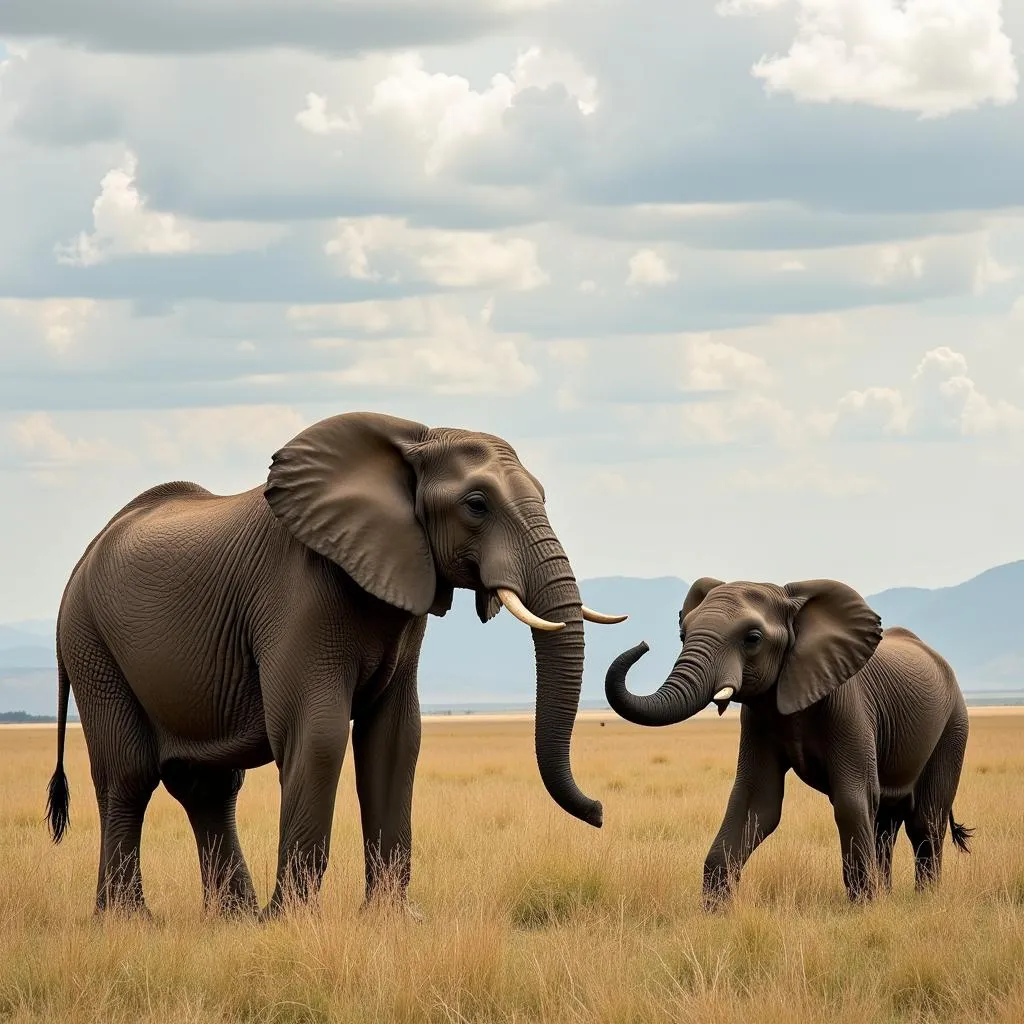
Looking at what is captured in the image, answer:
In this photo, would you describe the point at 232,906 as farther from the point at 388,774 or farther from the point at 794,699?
the point at 794,699

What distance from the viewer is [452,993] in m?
8.28

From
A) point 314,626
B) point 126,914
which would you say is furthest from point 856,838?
point 126,914

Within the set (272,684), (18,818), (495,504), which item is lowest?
(18,818)

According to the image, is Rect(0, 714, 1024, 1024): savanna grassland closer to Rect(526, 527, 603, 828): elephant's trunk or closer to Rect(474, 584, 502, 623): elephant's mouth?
Rect(526, 527, 603, 828): elephant's trunk

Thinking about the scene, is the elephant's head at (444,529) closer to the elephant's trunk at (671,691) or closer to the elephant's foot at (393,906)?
the elephant's trunk at (671,691)

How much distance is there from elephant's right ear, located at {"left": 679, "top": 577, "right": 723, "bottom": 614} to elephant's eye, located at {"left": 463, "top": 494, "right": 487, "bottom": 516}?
8.45 feet

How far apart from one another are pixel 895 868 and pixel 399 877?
5.11 metres

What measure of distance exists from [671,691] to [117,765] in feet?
11.2

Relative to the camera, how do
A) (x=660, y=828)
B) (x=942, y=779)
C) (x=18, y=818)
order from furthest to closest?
1. (x=18, y=818)
2. (x=660, y=828)
3. (x=942, y=779)

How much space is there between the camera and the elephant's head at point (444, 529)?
9.59 metres

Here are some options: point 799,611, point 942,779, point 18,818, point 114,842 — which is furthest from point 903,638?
point 18,818

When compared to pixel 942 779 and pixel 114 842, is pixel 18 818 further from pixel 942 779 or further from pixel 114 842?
pixel 942 779

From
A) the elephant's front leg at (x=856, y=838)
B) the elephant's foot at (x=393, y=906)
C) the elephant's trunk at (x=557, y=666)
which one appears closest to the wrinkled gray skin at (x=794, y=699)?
the elephant's front leg at (x=856, y=838)

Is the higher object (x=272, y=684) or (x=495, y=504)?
(x=495, y=504)
